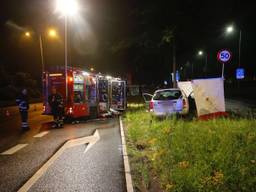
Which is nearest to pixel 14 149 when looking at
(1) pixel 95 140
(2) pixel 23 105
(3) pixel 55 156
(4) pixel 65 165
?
(3) pixel 55 156

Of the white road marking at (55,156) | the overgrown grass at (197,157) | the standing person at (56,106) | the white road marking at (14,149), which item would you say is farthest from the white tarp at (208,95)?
the white road marking at (14,149)

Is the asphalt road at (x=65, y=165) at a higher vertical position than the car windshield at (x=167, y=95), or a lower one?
lower

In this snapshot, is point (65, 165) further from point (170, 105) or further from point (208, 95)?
point (170, 105)

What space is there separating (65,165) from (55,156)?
119cm

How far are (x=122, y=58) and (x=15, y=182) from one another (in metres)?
27.4

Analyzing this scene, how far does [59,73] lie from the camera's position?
17.3 meters

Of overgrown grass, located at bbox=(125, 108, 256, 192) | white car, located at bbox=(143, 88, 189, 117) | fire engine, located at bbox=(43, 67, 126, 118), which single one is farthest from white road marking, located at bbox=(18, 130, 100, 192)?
fire engine, located at bbox=(43, 67, 126, 118)

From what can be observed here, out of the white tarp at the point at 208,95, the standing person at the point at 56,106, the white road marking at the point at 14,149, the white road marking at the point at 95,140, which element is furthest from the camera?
the standing person at the point at 56,106

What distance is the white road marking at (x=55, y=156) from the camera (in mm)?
6535

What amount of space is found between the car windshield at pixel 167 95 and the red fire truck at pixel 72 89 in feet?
14.0

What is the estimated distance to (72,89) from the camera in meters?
17.0

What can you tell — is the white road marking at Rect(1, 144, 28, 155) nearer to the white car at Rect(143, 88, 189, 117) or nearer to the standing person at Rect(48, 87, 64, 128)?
the standing person at Rect(48, 87, 64, 128)

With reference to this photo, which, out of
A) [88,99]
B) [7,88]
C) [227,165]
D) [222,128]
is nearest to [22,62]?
[7,88]

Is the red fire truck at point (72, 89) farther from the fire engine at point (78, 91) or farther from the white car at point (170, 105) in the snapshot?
the white car at point (170, 105)
